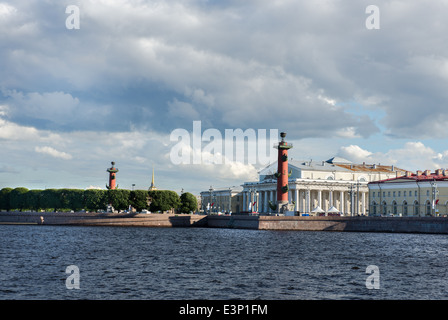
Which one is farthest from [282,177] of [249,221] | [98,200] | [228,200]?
[228,200]

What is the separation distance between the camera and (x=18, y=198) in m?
94.2

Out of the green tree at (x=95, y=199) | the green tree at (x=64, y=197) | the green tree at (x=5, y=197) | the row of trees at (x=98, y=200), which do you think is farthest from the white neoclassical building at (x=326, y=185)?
the green tree at (x=5, y=197)

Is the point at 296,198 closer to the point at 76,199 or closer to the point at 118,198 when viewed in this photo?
the point at 118,198

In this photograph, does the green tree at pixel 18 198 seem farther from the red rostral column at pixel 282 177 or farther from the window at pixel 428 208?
the window at pixel 428 208

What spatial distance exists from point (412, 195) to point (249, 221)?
26.5 metres

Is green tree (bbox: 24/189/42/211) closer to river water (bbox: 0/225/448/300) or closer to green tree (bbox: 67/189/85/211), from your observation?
green tree (bbox: 67/189/85/211)

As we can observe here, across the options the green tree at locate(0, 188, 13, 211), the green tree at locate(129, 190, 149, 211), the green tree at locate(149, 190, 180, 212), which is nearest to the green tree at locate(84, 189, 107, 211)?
the green tree at locate(129, 190, 149, 211)

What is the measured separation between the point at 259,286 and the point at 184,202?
231 ft

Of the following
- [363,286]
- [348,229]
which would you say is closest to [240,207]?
[348,229]

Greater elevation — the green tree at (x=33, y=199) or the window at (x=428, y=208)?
the green tree at (x=33, y=199)

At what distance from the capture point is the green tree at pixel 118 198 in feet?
285

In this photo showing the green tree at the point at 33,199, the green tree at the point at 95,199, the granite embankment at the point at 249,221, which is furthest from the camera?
the green tree at the point at 33,199

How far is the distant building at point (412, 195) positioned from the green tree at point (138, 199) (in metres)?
35.3
